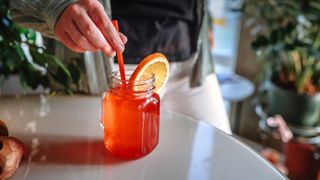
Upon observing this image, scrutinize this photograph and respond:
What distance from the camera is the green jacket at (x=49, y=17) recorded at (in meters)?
0.58

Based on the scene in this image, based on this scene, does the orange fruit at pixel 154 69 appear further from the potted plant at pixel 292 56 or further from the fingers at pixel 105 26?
the potted plant at pixel 292 56

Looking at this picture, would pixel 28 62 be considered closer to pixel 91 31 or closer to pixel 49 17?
pixel 49 17

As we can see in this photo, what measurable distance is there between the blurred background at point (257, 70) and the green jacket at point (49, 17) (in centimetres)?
7

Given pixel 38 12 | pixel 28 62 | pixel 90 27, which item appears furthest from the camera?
pixel 28 62

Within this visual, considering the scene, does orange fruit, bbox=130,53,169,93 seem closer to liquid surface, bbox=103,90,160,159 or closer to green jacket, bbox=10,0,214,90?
liquid surface, bbox=103,90,160,159

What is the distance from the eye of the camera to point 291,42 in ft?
4.67

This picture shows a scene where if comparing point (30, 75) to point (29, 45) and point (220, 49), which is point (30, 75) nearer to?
A: point (29, 45)

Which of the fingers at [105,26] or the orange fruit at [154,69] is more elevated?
the fingers at [105,26]

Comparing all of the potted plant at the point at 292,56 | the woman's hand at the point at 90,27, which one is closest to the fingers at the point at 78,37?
the woman's hand at the point at 90,27

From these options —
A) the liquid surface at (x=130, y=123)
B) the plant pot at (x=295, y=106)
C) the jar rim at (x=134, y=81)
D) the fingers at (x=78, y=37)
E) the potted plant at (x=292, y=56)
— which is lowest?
the plant pot at (x=295, y=106)

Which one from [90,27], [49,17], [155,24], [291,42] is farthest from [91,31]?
[291,42]

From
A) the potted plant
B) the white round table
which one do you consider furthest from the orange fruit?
the potted plant

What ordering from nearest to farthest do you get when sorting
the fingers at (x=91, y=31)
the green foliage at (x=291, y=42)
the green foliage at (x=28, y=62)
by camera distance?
the fingers at (x=91, y=31) < the green foliage at (x=28, y=62) < the green foliage at (x=291, y=42)

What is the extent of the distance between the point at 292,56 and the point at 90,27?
3.93 feet
